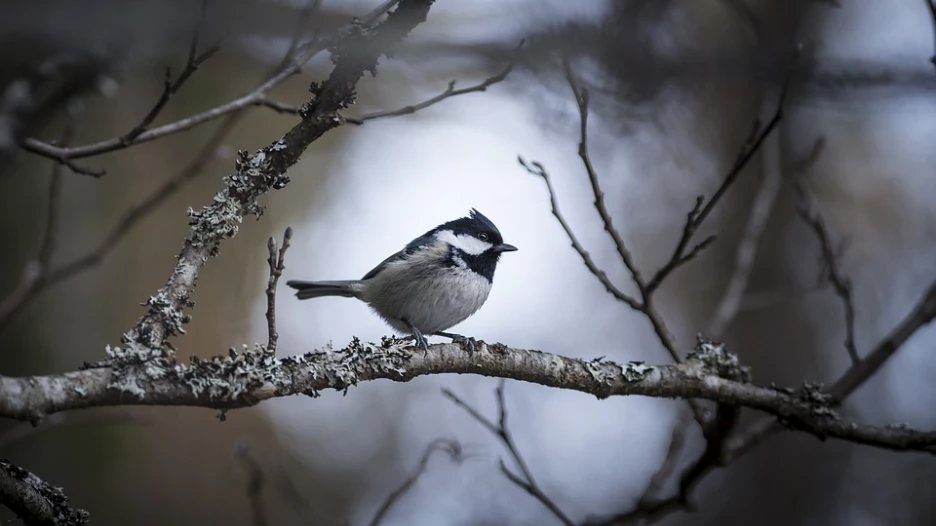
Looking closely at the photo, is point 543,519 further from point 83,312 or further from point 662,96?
point 83,312

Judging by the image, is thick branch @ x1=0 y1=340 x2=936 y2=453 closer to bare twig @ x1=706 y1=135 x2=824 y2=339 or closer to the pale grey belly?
bare twig @ x1=706 y1=135 x2=824 y2=339

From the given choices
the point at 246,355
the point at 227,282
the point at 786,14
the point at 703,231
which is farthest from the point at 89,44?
the point at 786,14

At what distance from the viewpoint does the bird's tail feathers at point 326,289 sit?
439cm

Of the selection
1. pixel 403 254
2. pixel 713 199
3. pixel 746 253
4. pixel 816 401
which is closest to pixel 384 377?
pixel 713 199

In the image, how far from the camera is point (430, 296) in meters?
4.09

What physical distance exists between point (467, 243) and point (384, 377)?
6.62ft

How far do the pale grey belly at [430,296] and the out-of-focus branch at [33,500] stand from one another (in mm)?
2278

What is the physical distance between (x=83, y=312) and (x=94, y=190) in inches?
39.4

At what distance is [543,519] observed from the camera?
5.52 m

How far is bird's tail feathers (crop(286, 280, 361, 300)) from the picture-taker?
439 centimetres

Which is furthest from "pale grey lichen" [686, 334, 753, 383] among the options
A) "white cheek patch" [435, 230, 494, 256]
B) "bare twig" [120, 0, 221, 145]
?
"bare twig" [120, 0, 221, 145]

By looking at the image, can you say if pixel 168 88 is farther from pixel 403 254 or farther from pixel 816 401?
pixel 816 401

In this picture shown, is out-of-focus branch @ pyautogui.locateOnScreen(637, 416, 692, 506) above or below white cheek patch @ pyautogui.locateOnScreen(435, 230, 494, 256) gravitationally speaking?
below

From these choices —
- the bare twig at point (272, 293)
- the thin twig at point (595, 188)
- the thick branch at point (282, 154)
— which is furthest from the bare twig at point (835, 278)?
the bare twig at point (272, 293)
